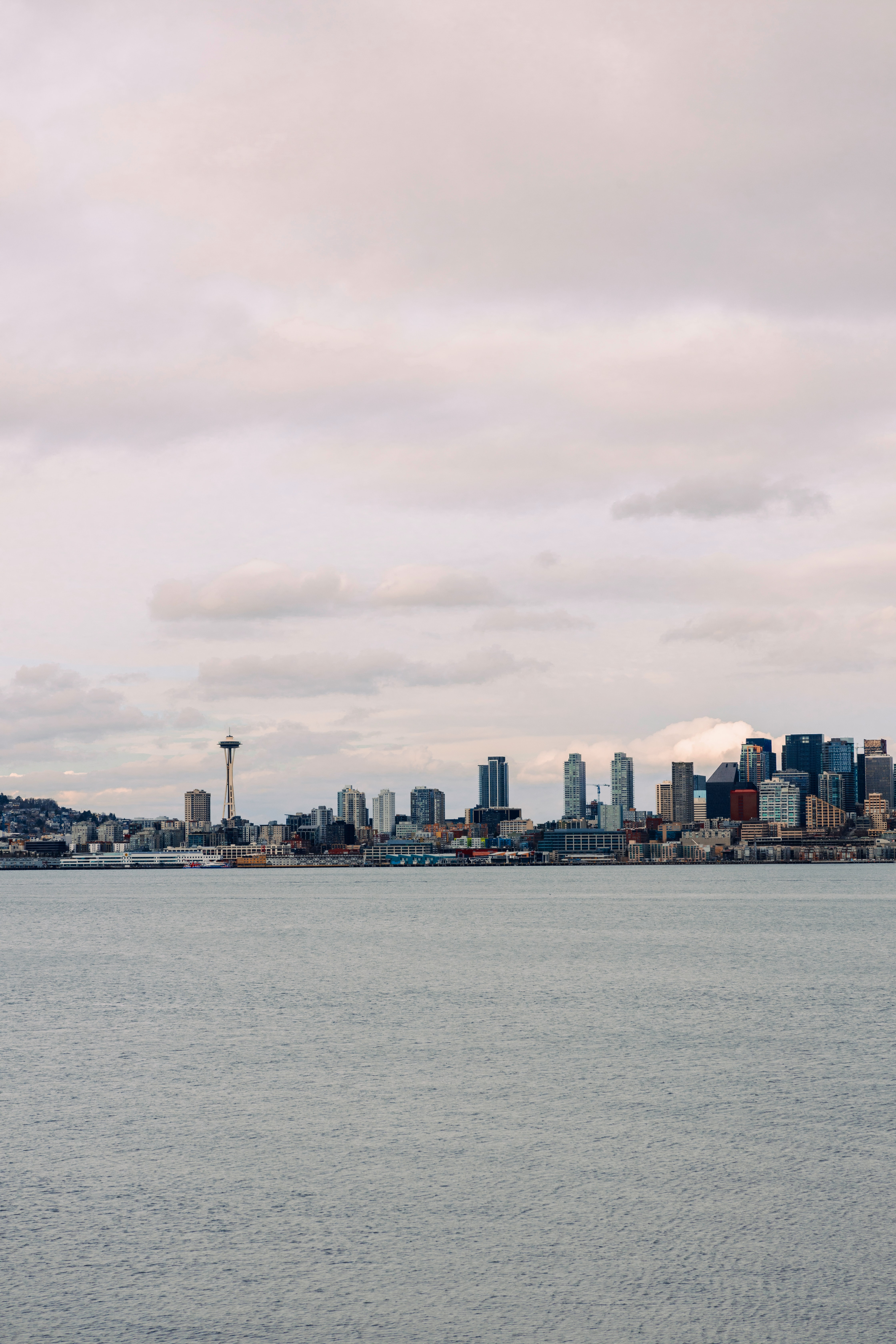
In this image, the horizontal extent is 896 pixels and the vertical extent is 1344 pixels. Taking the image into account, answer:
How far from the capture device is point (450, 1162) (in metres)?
27.8

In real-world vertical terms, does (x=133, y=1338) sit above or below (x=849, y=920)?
above

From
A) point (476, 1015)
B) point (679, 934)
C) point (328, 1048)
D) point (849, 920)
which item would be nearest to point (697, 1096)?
→ point (328, 1048)

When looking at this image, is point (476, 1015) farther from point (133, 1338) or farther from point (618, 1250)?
point (133, 1338)

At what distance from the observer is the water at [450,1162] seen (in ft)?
63.1

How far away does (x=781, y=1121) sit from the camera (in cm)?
3180

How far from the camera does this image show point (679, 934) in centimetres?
10500

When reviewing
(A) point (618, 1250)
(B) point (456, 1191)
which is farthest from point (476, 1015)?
(A) point (618, 1250)

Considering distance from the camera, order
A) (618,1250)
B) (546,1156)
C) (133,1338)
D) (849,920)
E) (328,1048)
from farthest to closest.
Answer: (849,920) → (328,1048) → (546,1156) → (618,1250) → (133,1338)

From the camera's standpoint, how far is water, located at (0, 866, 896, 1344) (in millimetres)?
19219

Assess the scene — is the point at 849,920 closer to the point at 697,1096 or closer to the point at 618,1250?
the point at 697,1096

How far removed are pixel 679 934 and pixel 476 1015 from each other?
5701cm

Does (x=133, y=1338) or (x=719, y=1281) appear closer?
(x=133, y=1338)

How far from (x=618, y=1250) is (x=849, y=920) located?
364ft

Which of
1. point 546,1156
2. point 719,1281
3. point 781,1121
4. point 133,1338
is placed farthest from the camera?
point 781,1121
